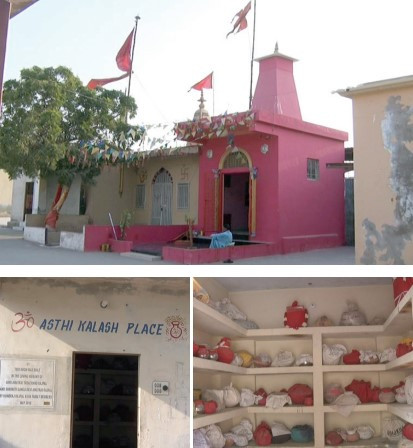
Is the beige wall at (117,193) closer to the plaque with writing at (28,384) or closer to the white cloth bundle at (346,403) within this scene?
the plaque with writing at (28,384)

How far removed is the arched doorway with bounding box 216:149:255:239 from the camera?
1057 cm

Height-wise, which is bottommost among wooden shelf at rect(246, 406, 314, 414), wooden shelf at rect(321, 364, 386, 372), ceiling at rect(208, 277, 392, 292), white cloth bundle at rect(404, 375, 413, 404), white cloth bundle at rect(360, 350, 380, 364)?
wooden shelf at rect(246, 406, 314, 414)

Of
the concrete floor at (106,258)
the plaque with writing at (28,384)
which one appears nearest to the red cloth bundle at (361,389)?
the plaque with writing at (28,384)

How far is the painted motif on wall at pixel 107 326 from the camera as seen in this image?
511 centimetres

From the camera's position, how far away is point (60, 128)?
1095 cm

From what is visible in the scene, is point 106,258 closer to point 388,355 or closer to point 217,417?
point 217,417

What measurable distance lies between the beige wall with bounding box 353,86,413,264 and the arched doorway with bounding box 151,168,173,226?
22.5 feet

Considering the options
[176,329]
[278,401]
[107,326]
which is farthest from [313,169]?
[278,401]

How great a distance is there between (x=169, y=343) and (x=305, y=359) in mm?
1515

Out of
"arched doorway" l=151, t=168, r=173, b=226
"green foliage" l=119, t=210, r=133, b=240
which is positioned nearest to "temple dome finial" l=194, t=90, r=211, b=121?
"arched doorway" l=151, t=168, r=173, b=226

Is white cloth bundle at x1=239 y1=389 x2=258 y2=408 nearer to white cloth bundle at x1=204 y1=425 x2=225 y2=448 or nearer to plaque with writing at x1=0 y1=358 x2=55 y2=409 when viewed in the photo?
white cloth bundle at x1=204 y1=425 x2=225 y2=448

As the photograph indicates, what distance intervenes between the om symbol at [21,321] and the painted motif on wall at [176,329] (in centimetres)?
146

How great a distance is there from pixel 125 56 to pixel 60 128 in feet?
15.0

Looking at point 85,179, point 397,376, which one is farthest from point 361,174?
point 85,179
